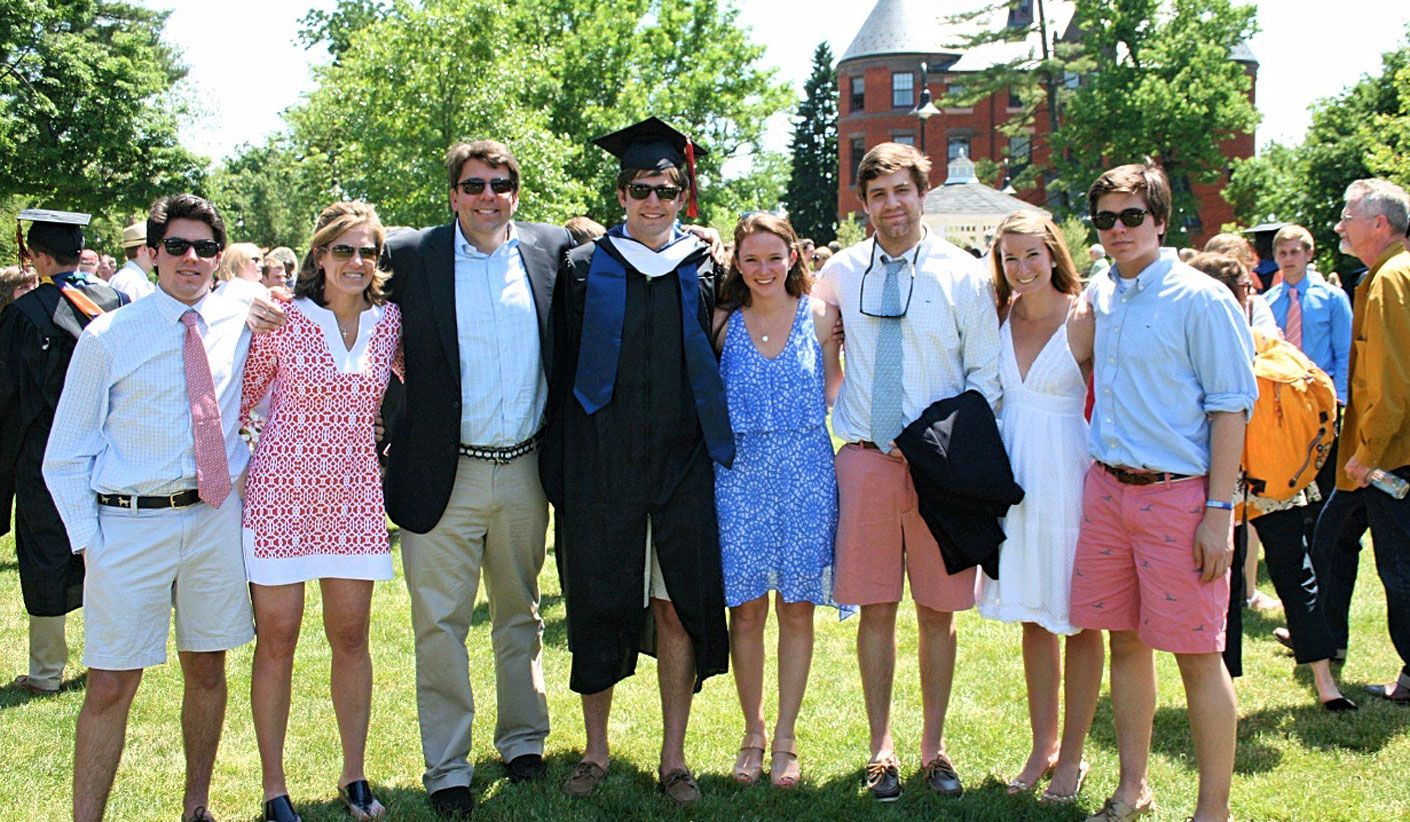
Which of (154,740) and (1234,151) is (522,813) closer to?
(154,740)

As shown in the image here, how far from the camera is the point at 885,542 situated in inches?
167

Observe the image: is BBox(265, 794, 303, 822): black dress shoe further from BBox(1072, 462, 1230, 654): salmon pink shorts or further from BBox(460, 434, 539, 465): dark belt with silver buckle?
BBox(1072, 462, 1230, 654): salmon pink shorts

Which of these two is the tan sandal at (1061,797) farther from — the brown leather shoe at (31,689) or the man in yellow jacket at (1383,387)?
the brown leather shoe at (31,689)

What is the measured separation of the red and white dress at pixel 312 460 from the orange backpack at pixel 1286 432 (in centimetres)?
360

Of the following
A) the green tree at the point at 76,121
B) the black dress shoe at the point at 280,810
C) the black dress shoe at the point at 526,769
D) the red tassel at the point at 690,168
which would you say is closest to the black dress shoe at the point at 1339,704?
the black dress shoe at the point at 526,769

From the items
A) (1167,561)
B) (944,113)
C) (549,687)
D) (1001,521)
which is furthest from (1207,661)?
(944,113)

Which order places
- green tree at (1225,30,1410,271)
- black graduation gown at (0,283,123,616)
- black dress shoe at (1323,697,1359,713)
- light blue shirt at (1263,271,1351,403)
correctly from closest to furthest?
black dress shoe at (1323,697,1359,713), black graduation gown at (0,283,123,616), light blue shirt at (1263,271,1351,403), green tree at (1225,30,1410,271)

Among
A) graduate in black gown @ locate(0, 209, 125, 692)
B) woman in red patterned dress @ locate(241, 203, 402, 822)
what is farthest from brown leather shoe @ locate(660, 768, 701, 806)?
graduate in black gown @ locate(0, 209, 125, 692)

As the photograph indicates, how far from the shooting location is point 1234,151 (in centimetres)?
4653

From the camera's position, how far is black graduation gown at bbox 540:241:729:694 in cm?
417

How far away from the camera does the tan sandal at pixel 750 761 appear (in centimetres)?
437

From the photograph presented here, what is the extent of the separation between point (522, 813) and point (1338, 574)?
14.1 feet

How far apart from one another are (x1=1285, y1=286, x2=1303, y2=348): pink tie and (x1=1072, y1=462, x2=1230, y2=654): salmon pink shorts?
4594 mm

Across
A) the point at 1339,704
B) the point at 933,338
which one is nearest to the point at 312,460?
the point at 933,338
